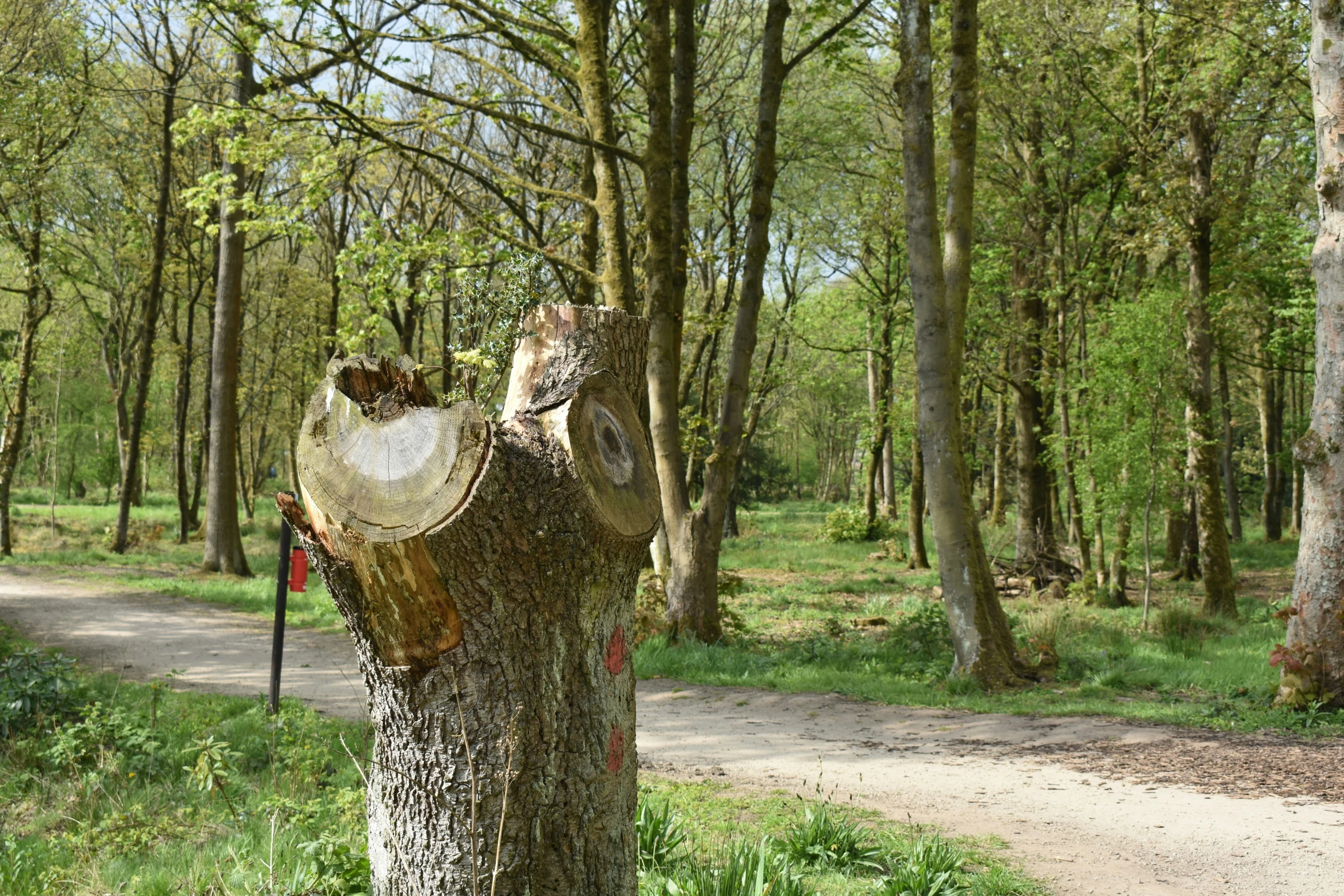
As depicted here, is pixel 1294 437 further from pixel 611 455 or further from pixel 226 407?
pixel 611 455

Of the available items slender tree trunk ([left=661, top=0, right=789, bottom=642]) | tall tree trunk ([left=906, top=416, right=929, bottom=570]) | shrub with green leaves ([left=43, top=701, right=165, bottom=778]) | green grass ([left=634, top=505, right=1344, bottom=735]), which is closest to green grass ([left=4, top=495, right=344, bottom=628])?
shrub with green leaves ([left=43, top=701, right=165, bottom=778])

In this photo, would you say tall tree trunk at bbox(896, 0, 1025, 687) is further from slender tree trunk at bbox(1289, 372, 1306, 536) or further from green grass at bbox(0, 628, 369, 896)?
slender tree trunk at bbox(1289, 372, 1306, 536)

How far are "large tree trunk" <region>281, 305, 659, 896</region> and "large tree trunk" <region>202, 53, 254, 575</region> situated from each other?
15.9 metres

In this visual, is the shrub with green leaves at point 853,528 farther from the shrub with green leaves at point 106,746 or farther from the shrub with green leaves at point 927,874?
the shrub with green leaves at point 927,874

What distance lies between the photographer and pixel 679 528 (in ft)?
37.7

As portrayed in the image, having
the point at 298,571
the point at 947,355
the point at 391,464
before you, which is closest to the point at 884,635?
the point at 947,355

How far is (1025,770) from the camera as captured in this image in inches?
250

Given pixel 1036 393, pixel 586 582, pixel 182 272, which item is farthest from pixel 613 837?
pixel 182 272

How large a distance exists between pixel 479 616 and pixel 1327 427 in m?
8.05

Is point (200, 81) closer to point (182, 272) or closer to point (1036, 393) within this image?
point (182, 272)

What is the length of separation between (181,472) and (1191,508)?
2203 centimetres

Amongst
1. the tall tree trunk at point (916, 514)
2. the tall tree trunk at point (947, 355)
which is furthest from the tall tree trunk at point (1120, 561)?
the tall tree trunk at point (947, 355)

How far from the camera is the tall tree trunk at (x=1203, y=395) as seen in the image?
1413 centimetres

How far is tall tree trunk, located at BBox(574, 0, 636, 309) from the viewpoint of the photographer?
35.7 feet
